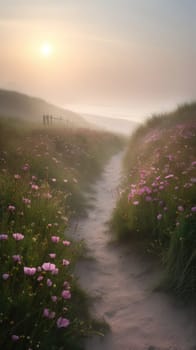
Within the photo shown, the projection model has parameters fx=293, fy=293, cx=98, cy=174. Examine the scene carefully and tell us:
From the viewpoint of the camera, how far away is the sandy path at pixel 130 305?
350 centimetres

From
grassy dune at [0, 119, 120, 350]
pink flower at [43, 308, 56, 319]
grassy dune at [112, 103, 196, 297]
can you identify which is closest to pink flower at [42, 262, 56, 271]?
grassy dune at [0, 119, 120, 350]


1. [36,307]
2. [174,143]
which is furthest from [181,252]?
[174,143]

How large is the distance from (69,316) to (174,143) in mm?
7077

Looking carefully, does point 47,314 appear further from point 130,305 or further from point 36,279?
point 130,305

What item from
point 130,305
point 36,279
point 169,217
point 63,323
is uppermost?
point 169,217

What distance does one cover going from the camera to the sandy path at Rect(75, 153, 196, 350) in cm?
350

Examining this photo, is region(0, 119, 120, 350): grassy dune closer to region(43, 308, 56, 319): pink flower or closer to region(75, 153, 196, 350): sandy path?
region(43, 308, 56, 319): pink flower

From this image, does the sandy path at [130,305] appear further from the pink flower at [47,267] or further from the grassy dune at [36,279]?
the pink flower at [47,267]

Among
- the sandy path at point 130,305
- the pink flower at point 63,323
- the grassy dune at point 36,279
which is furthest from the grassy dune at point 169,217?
the pink flower at point 63,323

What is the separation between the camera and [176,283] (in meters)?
4.20

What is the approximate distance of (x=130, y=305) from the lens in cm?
423

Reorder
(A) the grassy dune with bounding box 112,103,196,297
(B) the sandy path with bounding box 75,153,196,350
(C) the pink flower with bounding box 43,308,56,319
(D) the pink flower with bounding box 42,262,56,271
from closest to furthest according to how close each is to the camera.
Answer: (C) the pink flower with bounding box 43,308,56,319
(D) the pink flower with bounding box 42,262,56,271
(B) the sandy path with bounding box 75,153,196,350
(A) the grassy dune with bounding box 112,103,196,297

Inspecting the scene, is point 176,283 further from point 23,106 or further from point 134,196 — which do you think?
point 23,106


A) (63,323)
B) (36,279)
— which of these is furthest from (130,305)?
(63,323)
